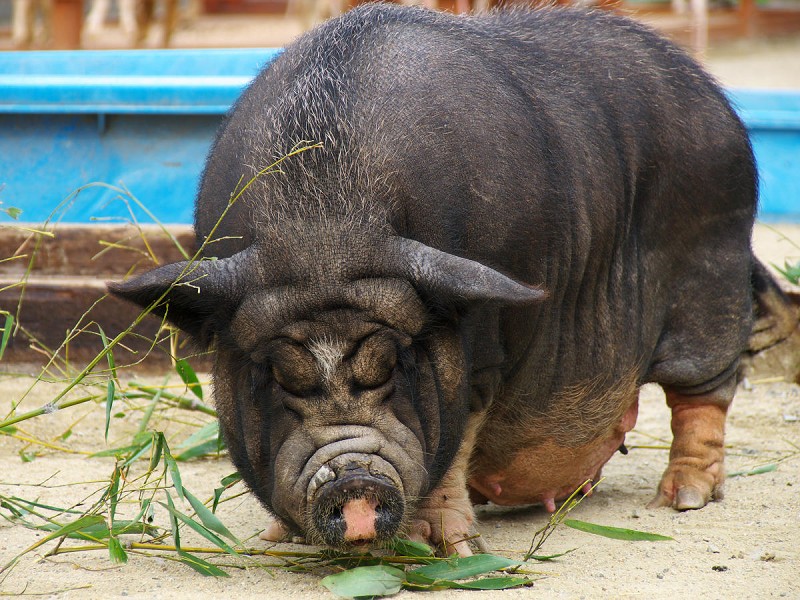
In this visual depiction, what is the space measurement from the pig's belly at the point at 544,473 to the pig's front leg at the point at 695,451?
0.26 m

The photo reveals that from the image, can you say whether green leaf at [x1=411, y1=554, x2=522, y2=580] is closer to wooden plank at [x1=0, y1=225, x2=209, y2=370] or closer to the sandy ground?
the sandy ground

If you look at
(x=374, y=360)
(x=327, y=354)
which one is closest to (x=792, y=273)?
(x=374, y=360)

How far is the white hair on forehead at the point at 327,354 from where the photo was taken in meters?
3.51

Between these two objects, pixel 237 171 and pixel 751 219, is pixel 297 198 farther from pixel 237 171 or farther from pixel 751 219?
pixel 751 219

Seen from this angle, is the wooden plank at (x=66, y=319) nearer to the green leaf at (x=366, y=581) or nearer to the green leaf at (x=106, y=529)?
the green leaf at (x=106, y=529)

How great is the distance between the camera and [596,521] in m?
4.57

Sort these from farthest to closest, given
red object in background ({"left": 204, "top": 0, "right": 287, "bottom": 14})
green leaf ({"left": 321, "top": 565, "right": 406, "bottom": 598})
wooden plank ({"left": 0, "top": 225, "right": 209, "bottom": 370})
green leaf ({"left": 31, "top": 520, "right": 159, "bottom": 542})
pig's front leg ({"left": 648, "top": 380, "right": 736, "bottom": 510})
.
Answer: red object in background ({"left": 204, "top": 0, "right": 287, "bottom": 14})
wooden plank ({"left": 0, "top": 225, "right": 209, "bottom": 370})
pig's front leg ({"left": 648, "top": 380, "right": 736, "bottom": 510})
green leaf ({"left": 31, "top": 520, "right": 159, "bottom": 542})
green leaf ({"left": 321, "top": 565, "right": 406, "bottom": 598})

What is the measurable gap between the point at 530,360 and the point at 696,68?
5.16 feet

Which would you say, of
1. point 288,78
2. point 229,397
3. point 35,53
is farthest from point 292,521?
point 35,53

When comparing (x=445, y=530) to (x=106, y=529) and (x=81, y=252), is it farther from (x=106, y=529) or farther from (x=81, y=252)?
(x=81, y=252)

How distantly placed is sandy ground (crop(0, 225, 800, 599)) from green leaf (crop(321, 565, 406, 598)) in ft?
0.37

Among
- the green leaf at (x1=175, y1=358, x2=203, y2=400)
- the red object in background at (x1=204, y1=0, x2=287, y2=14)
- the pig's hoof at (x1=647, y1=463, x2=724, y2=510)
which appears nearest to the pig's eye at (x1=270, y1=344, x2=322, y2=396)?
the green leaf at (x1=175, y1=358, x2=203, y2=400)

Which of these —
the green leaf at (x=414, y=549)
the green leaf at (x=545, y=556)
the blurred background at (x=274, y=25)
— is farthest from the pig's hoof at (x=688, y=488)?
the blurred background at (x=274, y=25)

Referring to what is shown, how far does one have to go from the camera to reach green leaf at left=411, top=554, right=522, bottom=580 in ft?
12.2
